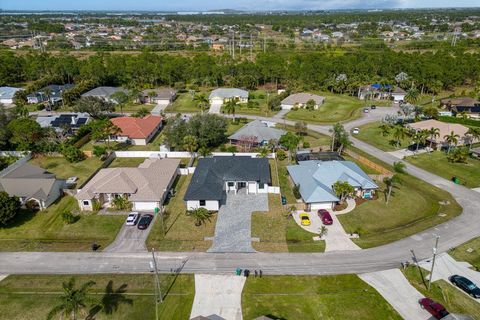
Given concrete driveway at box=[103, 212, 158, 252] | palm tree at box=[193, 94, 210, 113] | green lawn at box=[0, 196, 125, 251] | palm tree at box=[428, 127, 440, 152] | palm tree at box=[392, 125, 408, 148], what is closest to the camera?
concrete driveway at box=[103, 212, 158, 252]

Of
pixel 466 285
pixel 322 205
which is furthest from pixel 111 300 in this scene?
pixel 466 285

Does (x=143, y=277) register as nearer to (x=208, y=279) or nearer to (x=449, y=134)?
(x=208, y=279)

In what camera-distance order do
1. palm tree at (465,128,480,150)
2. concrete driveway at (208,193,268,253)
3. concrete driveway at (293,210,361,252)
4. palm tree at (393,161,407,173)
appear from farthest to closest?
1. palm tree at (465,128,480,150)
2. palm tree at (393,161,407,173)
3. concrete driveway at (208,193,268,253)
4. concrete driveway at (293,210,361,252)

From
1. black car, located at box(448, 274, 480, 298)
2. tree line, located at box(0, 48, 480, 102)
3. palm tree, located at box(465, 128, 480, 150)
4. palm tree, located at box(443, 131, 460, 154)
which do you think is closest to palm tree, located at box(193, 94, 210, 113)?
tree line, located at box(0, 48, 480, 102)

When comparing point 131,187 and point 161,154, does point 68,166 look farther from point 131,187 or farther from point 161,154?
point 131,187

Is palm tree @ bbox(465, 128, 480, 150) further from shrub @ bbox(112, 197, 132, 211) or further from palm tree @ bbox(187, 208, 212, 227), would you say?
shrub @ bbox(112, 197, 132, 211)

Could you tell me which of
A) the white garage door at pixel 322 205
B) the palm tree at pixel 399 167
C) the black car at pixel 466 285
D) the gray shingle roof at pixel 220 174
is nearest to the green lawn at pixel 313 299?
the black car at pixel 466 285
